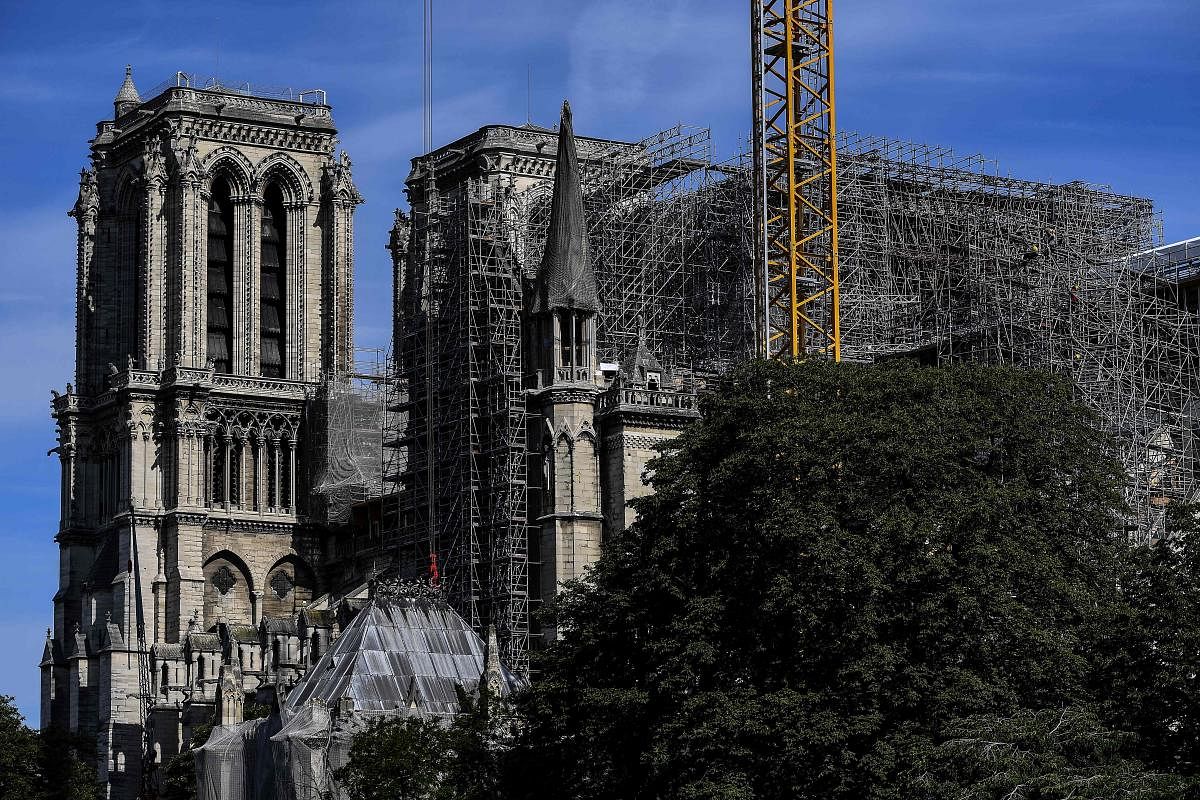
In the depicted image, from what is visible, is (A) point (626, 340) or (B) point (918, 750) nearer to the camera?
(B) point (918, 750)

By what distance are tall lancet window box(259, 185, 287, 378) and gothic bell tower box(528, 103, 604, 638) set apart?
3180cm

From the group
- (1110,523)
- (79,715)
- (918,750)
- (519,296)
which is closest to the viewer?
(918,750)

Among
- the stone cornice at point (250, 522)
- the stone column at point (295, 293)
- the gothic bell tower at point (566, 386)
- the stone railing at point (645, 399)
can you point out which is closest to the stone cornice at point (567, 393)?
the gothic bell tower at point (566, 386)

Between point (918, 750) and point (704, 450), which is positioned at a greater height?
point (704, 450)

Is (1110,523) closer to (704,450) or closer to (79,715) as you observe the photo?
(704,450)

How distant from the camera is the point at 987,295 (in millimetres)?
110062

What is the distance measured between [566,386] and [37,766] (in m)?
27.6

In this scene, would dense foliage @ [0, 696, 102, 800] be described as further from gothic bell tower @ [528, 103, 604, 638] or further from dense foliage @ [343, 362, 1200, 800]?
dense foliage @ [343, 362, 1200, 800]

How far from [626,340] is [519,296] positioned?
18.3 feet

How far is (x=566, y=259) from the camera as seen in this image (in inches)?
4080

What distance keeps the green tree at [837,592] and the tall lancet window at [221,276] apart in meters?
54.8

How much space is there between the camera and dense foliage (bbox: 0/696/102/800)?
360 feet

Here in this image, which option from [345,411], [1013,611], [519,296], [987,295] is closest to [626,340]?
[519,296]

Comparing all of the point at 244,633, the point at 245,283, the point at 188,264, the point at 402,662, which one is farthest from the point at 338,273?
the point at 402,662
